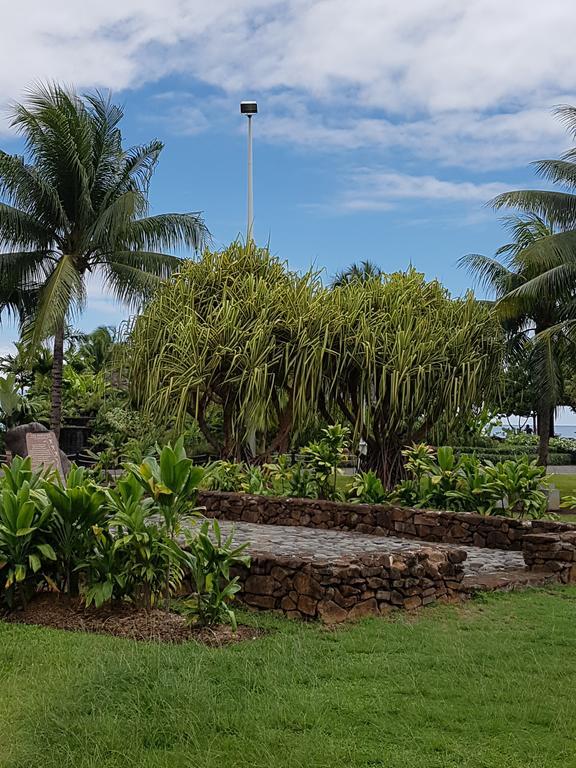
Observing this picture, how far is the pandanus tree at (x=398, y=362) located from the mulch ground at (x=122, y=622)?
31.1ft

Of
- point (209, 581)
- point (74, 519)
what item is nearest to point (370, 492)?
point (74, 519)

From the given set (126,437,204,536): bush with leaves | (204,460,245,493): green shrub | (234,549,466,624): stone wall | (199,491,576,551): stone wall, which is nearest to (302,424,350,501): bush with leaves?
(199,491,576,551): stone wall

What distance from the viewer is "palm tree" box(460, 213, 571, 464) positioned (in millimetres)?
20047

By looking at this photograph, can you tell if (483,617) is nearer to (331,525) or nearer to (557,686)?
(557,686)

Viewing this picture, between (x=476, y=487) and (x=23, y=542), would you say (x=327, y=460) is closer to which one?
(x=476, y=487)

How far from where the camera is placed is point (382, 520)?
11.5 metres

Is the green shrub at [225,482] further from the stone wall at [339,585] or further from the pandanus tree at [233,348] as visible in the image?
the stone wall at [339,585]

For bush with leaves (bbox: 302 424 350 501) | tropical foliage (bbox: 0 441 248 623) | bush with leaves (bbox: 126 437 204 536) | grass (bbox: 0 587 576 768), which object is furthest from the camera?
bush with leaves (bbox: 302 424 350 501)

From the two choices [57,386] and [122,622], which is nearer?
[122,622]

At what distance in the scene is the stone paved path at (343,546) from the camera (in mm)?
9156

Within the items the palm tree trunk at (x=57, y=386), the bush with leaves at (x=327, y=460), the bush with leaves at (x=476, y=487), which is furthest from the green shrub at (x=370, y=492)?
the palm tree trunk at (x=57, y=386)

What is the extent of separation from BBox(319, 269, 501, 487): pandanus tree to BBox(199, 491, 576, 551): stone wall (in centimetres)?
354

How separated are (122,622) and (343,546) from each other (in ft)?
14.8

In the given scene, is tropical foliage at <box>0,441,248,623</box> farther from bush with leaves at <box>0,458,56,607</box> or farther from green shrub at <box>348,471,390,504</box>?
green shrub at <box>348,471,390,504</box>
